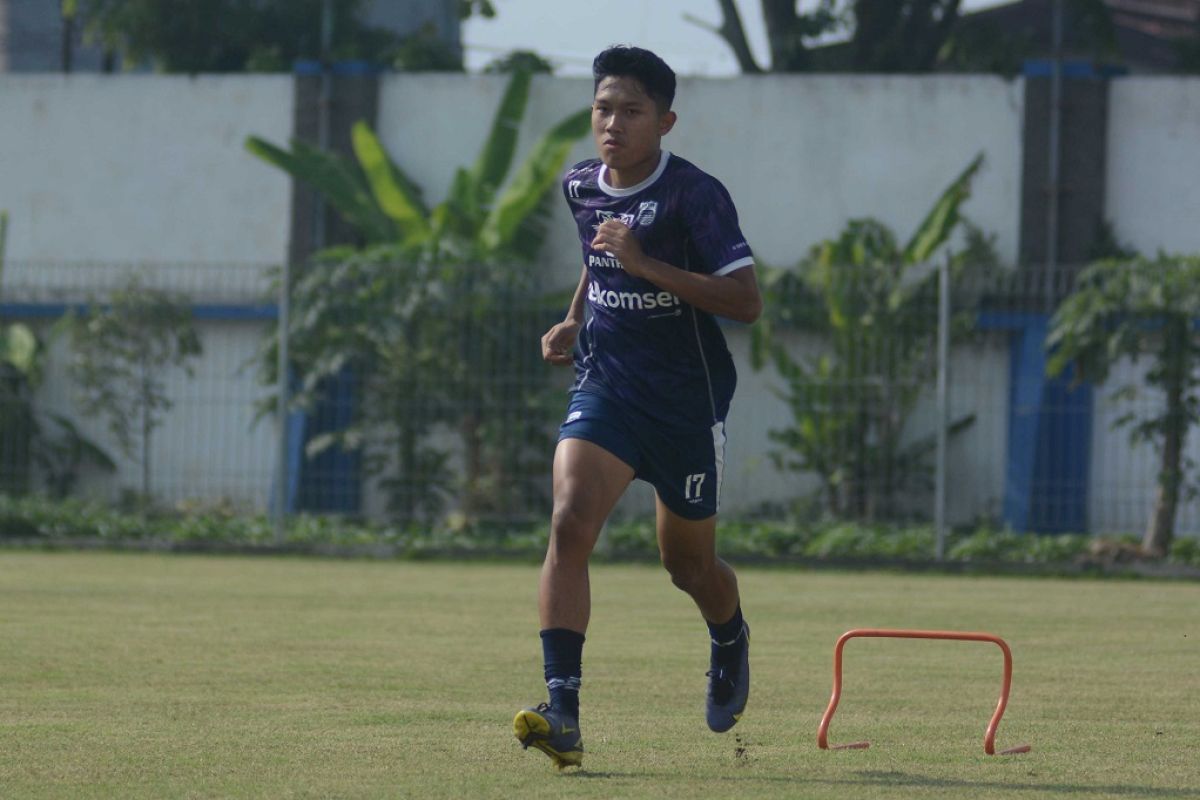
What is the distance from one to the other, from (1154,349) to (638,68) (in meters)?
10.7

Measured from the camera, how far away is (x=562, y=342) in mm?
6082

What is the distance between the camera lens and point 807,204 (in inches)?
864

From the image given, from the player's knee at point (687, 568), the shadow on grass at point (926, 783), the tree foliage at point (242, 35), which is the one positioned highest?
the tree foliage at point (242, 35)

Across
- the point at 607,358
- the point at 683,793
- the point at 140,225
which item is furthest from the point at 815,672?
the point at 140,225

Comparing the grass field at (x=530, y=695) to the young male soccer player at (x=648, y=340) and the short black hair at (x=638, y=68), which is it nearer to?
the young male soccer player at (x=648, y=340)

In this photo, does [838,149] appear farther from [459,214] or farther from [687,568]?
[687,568]

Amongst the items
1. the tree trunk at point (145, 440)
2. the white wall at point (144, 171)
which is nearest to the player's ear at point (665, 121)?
the tree trunk at point (145, 440)

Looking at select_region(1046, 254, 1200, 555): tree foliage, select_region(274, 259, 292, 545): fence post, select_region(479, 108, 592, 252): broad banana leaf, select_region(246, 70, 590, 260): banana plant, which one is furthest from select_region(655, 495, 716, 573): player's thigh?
select_region(479, 108, 592, 252): broad banana leaf

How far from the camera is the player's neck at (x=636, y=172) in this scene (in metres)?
5.67

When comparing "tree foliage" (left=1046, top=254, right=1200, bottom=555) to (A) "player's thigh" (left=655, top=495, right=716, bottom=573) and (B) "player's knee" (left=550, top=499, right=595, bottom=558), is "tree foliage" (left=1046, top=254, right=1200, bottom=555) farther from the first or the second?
(B) "player's knee" (left=550, top=499, right=595, bottom=558)

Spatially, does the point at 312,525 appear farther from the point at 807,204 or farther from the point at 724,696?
the point at 724,696

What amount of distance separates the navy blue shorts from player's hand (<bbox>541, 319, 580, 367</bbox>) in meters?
0.37

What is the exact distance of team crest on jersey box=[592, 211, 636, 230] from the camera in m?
5.62

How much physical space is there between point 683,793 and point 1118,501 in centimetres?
1167
